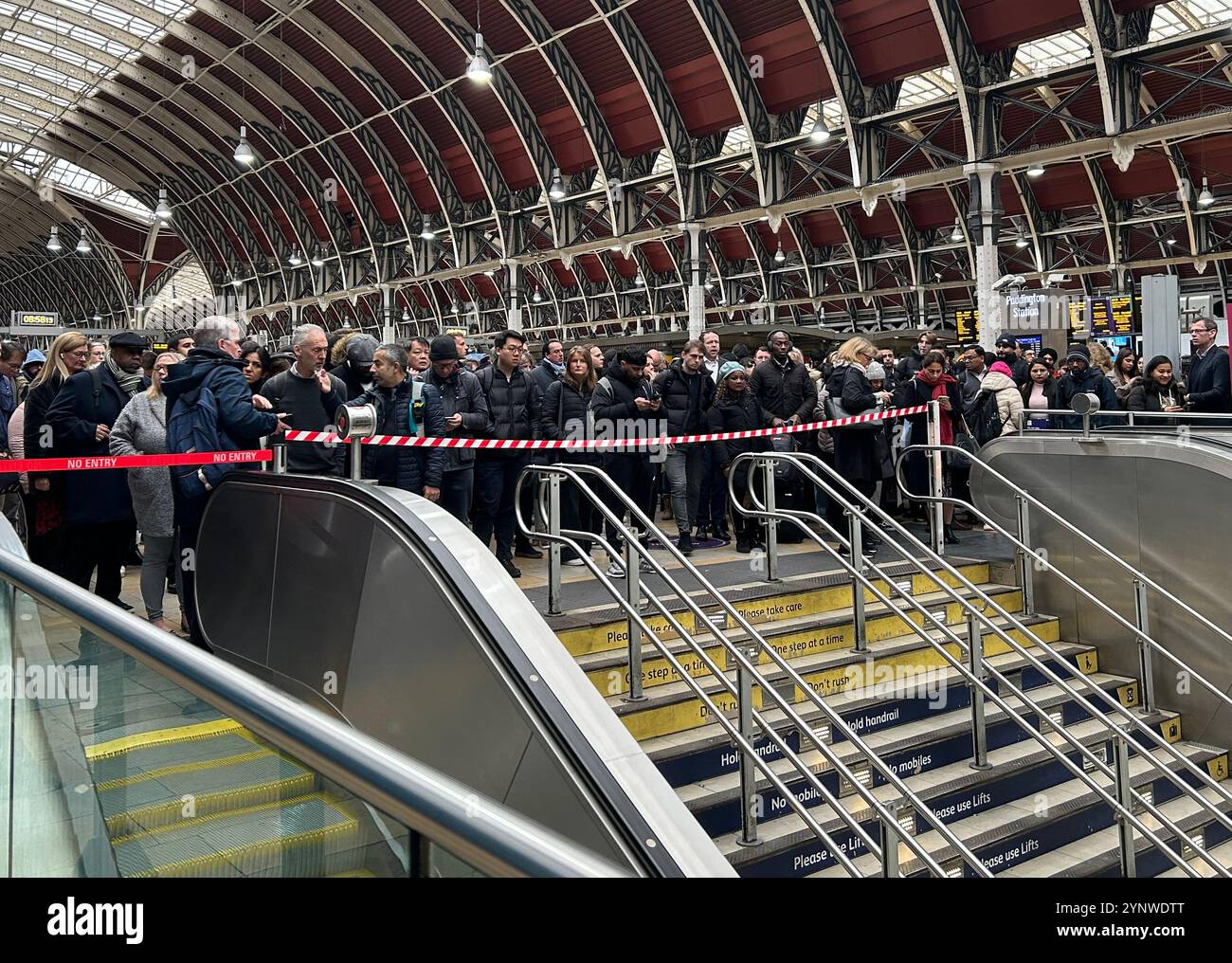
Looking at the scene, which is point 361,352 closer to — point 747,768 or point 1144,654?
point 747,768

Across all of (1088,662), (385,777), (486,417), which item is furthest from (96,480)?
(1088,662)

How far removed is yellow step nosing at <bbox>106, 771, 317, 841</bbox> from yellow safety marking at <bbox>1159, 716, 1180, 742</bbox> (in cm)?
755

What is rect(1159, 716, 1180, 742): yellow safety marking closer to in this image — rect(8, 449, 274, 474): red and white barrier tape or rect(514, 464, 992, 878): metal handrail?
rect(514, 464, 992, 878): metal handrail

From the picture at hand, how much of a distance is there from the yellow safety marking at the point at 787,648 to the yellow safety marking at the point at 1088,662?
2.01ft

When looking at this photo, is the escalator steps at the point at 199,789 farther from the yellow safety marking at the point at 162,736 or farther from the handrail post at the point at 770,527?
the handrail post at the point at 770,527

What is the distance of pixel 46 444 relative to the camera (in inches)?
252

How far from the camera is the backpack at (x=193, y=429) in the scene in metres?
5.56

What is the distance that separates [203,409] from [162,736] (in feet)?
13.3

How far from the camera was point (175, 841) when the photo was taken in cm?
180

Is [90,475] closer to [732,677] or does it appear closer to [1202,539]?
[732,677]

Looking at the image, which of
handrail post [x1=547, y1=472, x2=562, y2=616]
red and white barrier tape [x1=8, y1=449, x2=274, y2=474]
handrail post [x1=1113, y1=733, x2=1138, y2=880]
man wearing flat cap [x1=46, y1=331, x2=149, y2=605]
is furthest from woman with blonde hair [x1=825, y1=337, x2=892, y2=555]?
man wearing flat cap [x1=46, y1=331, x2=149, y2=605]
